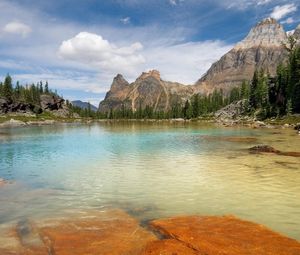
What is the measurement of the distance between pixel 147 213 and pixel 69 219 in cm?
418

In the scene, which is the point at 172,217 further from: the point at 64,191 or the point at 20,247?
the point at 64,191

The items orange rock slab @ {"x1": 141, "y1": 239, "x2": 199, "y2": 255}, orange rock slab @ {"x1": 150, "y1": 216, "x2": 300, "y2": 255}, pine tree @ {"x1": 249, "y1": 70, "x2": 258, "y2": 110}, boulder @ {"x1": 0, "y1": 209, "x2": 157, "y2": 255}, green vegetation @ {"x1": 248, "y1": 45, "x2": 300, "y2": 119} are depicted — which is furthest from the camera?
pine tree @ {"x1": 249, "y1": 70, "x2": 258, "y2": 110}

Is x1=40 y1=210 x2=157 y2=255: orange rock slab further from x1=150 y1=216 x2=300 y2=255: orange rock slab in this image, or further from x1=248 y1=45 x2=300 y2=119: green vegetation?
x1=248 y1=45 x2=300 y2=119: green vegetation

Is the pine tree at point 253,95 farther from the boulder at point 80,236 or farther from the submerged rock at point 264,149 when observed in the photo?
the boulder at point 80,236

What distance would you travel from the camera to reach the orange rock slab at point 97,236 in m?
12.9

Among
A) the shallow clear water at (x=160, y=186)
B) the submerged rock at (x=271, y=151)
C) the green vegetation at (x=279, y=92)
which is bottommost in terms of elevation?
the shallow clear water at (x=160, y=186)

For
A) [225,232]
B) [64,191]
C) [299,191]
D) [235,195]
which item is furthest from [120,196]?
[299,191]

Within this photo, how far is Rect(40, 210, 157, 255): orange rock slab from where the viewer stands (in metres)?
12.9

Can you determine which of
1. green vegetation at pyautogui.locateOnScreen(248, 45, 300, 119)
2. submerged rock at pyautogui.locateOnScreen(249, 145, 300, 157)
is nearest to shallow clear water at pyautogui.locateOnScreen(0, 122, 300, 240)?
submerged rock at pyautogui.locateOnScreen(249, 145, 300, 157)

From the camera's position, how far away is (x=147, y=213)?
714 inches

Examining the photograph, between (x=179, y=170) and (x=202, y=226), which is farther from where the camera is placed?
(x=179, y=170)

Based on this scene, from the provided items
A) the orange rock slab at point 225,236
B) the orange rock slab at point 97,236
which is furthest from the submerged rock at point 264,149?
the orange rock slab at point 97,236

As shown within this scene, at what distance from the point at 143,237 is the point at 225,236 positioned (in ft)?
11.5

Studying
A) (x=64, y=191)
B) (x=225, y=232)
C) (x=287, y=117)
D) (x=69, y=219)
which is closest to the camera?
(x=225, y=232)
